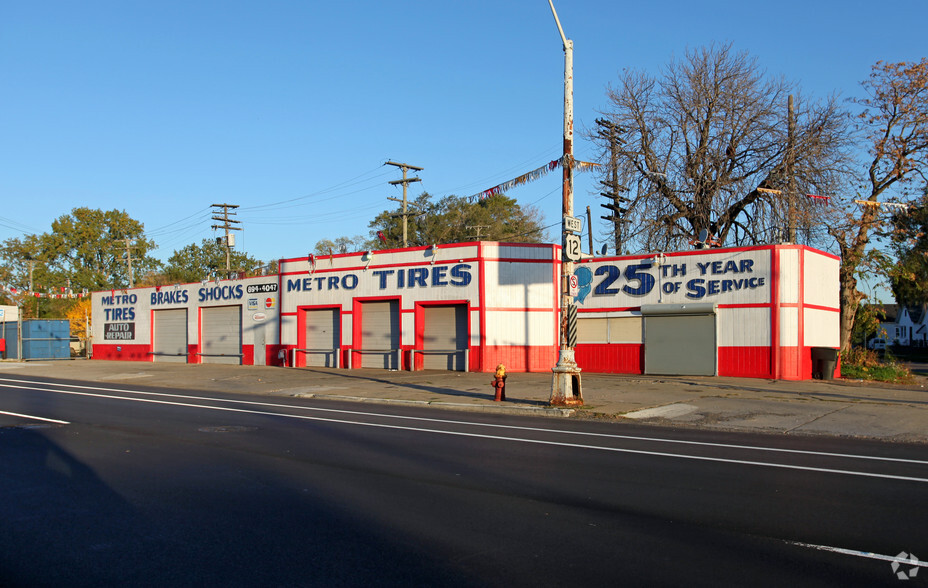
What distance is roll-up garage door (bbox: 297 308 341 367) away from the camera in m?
32.4

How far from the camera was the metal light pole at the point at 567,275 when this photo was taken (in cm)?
1602

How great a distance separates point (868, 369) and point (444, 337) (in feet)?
50.2

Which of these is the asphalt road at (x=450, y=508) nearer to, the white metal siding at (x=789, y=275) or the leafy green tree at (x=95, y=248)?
the white metal siding at (x=789, y=275)

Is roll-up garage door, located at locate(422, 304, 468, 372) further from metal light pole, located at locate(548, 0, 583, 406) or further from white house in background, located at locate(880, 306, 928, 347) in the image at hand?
white house in background, located at locate(880, 306, 928, 347)

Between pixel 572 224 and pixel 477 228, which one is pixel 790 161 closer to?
pixel 572 224

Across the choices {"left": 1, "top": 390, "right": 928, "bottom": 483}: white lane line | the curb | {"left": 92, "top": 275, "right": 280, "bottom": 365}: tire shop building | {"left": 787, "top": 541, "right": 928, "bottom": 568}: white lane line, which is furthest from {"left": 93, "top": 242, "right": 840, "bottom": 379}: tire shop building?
{"left": 787, "top": 541, "right": 928, "bottom": 568}: white lane line

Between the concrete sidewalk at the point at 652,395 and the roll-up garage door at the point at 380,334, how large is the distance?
107cm

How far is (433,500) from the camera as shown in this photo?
7.48 meters

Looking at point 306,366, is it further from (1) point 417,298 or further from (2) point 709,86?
(2) point 709,86

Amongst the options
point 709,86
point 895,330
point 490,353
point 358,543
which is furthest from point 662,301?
point 895,330

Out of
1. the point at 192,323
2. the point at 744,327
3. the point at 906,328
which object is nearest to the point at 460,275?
the point at 744,327

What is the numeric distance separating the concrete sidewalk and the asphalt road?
1893 mm

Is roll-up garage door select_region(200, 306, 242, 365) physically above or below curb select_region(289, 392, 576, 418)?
above

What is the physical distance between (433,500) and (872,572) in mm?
3938
